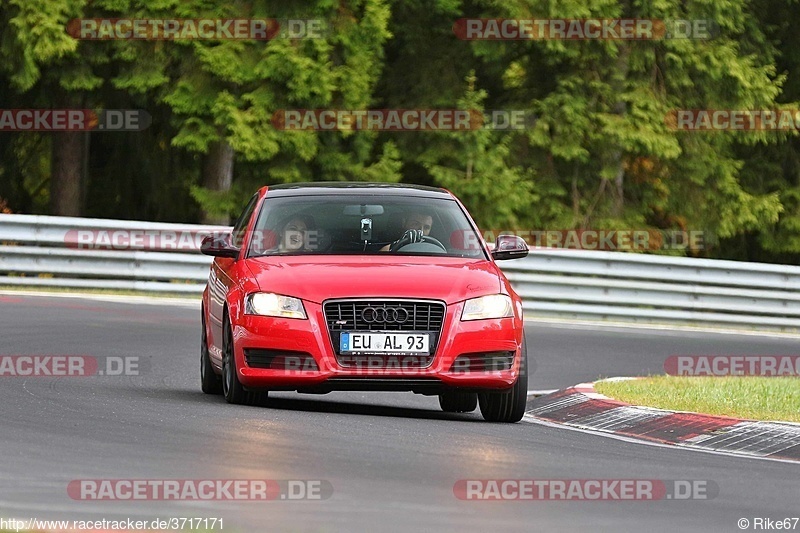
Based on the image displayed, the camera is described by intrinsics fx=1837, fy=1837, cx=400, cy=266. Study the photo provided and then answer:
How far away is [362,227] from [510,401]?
1.70 m

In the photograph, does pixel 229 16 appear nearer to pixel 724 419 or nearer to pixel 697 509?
pixel 724 419

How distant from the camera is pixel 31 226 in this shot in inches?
960

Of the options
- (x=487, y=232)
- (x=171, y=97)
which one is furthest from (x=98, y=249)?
(x=487, y=232)

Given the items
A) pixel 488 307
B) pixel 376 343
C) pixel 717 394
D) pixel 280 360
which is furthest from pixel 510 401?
pixel 717 394

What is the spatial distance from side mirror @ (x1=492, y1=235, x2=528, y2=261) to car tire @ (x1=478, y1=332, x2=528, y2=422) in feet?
3.05

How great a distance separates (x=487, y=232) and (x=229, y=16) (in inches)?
235

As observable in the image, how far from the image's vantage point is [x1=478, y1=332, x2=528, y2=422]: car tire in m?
12.2

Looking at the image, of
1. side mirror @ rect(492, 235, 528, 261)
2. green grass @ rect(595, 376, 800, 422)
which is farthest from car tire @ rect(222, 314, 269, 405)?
green grass @ rect(595, 376, 800, 422)

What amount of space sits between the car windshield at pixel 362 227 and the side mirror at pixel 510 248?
15 cm

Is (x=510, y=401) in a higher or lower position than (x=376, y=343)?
lower

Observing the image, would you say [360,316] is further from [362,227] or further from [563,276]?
[563,276]

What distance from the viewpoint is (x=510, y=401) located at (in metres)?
12.3

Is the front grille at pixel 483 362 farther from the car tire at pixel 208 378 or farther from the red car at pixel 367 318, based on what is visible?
the car tire at pixel 208 378

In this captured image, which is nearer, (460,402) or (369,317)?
(369,317)
